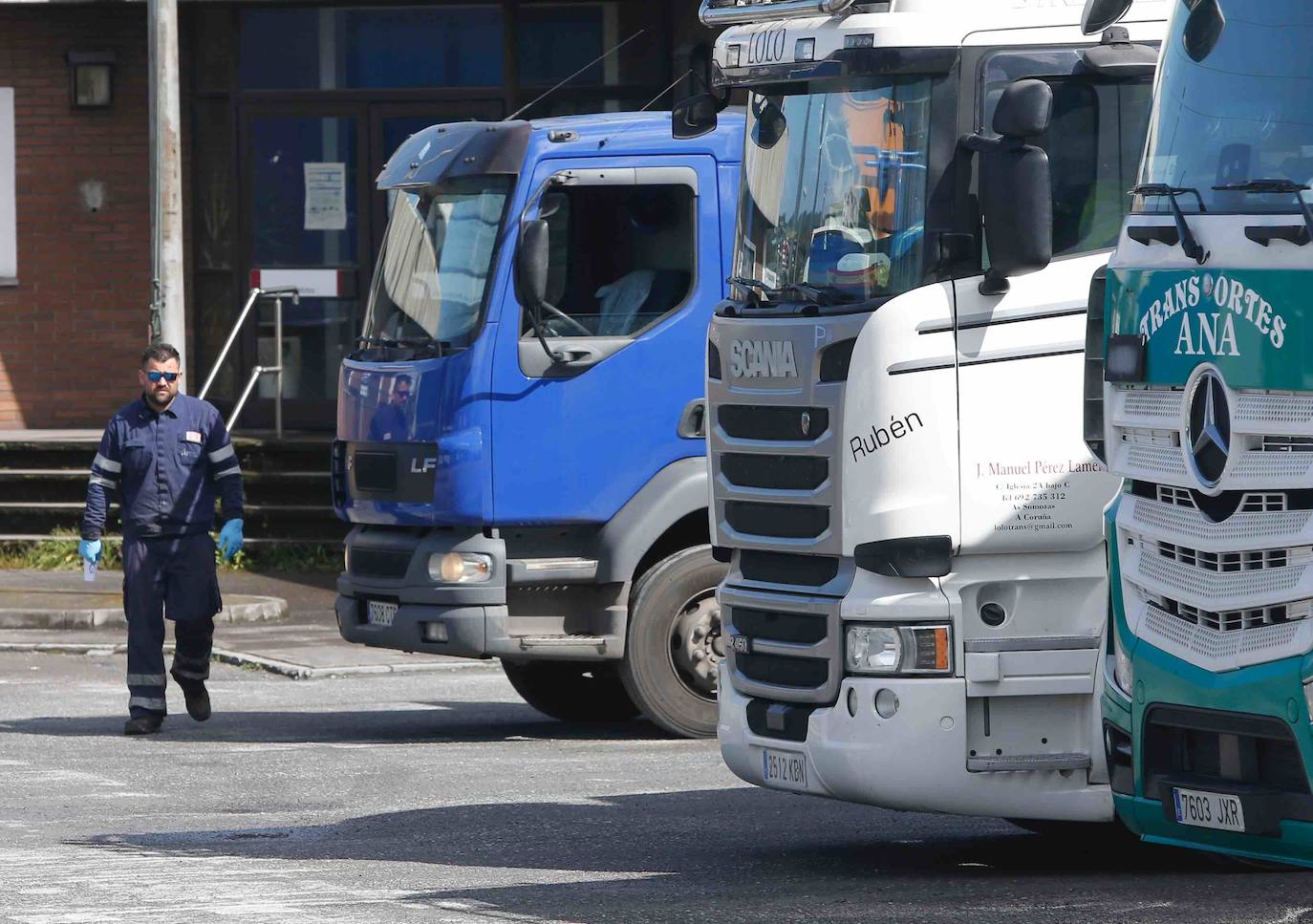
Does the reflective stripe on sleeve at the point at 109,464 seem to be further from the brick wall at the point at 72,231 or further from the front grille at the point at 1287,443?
the brick wall at the point at 72,231

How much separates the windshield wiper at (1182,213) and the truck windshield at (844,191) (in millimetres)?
1420

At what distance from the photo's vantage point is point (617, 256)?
11906 millimetres

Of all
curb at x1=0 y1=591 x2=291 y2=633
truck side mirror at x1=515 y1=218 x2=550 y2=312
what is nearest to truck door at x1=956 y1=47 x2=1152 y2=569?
truck side mirror at x1=515 y1=218 x2=550 y2=312

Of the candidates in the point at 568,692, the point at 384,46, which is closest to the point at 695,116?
the point at 568,692

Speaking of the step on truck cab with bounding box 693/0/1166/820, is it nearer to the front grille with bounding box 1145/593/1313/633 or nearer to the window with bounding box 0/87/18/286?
the front grille with bounding box 1145/593/1313/633

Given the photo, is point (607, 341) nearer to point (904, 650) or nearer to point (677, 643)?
point (677, 643)

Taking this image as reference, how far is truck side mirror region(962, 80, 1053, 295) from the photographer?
25.1 feet

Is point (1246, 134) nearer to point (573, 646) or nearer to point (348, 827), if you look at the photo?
point (348, 827)

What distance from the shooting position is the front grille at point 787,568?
8.30 m

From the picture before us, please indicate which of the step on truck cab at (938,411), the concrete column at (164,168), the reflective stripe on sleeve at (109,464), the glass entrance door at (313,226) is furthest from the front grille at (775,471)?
the glass entrance door at (313,226)

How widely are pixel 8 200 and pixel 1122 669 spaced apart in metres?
17.6

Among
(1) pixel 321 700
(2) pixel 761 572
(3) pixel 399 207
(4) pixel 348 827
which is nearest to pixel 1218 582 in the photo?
(2) pixel 761 572

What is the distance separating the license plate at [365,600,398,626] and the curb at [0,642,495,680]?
2790mm

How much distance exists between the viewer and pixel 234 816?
9.99 meters
